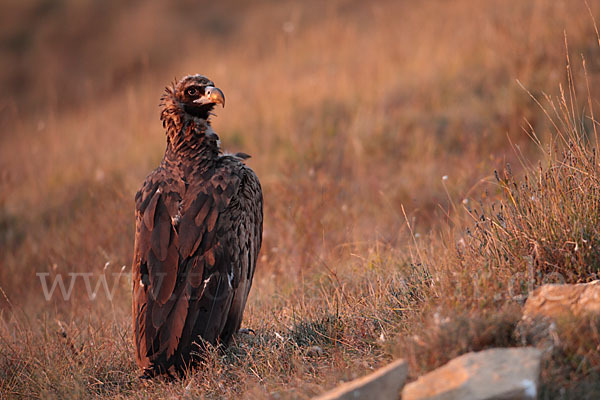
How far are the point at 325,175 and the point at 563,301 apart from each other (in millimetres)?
4550

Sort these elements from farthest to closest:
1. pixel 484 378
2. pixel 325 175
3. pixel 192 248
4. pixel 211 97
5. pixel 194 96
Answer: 1. pixel 325 175
2. pixel 194 96
3. pixel 211 97
4. pixel 192 248
5. pixel 484 378

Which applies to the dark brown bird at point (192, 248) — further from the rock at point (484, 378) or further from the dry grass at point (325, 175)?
the rock at point (484, 378)

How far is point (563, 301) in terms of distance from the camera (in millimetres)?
3123

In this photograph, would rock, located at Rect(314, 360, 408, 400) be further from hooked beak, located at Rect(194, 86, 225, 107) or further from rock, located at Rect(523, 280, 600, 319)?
hooked beak, located at Rect(194, 86, 225, 107)

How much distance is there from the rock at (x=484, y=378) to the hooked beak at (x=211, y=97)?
243 cm

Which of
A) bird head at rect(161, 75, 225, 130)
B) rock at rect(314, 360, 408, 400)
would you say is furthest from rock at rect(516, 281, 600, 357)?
bird head at rect(161, 75, 225, 130)

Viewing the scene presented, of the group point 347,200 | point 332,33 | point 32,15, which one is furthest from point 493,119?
point 32,15

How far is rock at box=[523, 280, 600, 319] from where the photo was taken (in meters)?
3.04

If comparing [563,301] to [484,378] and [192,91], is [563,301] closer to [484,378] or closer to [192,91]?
[484,378]

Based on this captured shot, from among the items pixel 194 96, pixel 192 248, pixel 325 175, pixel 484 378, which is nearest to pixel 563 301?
pixel 484 378

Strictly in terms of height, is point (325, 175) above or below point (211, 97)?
below

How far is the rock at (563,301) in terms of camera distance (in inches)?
120

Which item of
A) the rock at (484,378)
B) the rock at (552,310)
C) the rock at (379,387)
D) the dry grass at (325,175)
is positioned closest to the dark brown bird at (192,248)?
the dry grass at (325,175)

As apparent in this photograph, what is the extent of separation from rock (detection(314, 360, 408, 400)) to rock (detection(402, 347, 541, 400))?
2.4 inches
